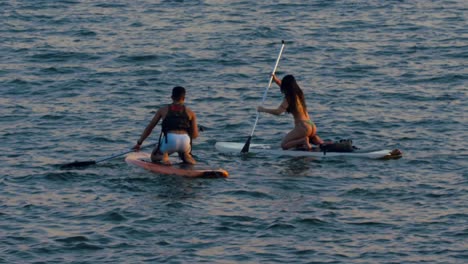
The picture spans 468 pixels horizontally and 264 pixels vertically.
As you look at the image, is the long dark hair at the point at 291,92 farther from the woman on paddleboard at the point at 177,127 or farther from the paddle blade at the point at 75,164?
the paddle blade at the point at 75,164

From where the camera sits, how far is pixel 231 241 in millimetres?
20625

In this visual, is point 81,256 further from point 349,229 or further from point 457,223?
point 457,223

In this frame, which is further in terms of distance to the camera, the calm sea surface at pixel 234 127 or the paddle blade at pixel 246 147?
the paddle blade at pixel 246 147

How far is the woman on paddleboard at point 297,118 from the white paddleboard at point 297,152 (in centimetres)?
23

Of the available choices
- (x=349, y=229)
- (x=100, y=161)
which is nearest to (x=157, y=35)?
(x=100, y=161)

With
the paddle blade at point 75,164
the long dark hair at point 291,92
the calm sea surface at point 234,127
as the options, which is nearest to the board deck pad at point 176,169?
the calm sea surface at point 234,127

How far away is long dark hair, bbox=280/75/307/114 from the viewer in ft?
85.1

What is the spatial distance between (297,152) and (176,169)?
3102 mm

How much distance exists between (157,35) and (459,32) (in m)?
10.1

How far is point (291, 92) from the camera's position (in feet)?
85.8

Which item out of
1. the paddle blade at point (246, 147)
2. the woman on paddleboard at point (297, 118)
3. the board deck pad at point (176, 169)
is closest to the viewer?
the board deck pad at point (176, 169)

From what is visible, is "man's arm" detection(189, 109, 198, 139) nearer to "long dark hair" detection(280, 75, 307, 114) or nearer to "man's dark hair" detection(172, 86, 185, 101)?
"man's dark hair" detection(172, 86, 185, 101)

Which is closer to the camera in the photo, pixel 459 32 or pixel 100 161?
pixel 100 161

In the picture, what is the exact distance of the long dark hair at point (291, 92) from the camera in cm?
2595
